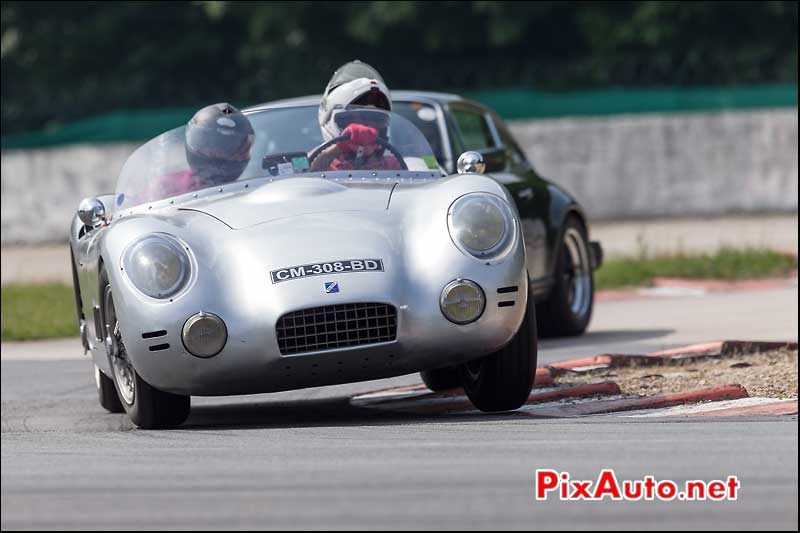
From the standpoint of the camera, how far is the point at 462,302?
6090 millimetres

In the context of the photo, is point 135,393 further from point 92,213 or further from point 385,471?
point 385,471

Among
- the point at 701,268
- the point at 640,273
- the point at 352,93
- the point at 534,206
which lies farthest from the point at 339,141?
the point at 701,268

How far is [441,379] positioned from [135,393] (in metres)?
1.61

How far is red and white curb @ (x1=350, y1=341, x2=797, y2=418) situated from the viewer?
6.38 m

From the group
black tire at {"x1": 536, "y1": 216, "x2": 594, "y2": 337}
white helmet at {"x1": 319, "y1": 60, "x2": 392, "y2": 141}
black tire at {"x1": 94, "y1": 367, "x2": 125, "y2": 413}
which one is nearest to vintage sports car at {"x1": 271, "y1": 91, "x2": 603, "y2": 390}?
black tire at {"x1": 536, "y1": 216, "x2": 594, "y2": 337}

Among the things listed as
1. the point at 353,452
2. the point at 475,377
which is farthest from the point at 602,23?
the point at 353,452

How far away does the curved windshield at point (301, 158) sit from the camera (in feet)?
23.5

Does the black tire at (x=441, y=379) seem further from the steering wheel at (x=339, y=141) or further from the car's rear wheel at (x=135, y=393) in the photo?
the car's rear wheel at (x=135, y=393)

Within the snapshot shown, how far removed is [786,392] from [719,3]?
19.4m

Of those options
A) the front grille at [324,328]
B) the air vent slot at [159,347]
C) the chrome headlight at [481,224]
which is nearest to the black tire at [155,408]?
the air vent slot at [159,347]

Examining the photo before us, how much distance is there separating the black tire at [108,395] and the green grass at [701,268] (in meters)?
6.82

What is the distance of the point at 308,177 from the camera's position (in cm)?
693

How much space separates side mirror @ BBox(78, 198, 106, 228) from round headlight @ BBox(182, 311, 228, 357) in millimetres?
→ 1350

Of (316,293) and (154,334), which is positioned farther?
(154,334)
